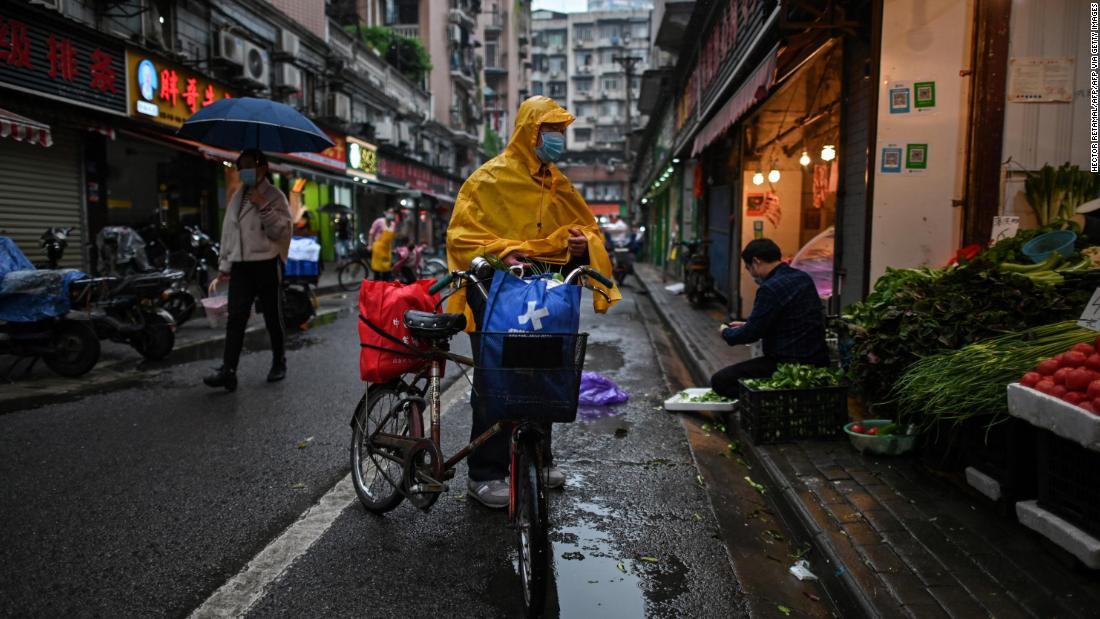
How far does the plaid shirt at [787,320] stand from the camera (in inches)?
196

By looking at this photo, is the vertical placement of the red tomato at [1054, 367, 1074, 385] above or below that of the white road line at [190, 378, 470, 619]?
above

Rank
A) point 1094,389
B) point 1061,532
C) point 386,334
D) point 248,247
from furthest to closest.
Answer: point 248,247 < point 386,334 < point 1061,532 < point 1094,389

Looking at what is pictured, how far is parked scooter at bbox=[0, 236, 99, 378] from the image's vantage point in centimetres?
635

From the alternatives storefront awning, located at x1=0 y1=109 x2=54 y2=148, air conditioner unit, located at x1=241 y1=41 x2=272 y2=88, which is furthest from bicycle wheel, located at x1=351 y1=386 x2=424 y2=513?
air conditioner unit, located at x1=241 y1=41 x2=272 y2=88

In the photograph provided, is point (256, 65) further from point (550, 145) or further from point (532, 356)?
point (532, 356)

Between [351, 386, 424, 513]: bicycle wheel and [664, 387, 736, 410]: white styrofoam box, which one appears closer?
[351, 386, 424, 513]: bicycle wheel

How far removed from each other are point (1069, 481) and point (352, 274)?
1781 centimetres

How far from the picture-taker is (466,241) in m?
3.45

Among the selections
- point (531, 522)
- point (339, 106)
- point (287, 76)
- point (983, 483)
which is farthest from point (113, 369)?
point (339, 106)

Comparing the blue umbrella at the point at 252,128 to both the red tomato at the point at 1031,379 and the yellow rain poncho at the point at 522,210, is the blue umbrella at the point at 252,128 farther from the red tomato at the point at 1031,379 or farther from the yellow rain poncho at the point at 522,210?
the red tomato at the point at 1031,379

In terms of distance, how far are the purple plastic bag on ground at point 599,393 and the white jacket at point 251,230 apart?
10.0 feet

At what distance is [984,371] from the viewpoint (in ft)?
11.1

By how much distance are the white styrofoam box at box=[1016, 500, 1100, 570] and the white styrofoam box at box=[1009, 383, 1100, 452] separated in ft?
1.25

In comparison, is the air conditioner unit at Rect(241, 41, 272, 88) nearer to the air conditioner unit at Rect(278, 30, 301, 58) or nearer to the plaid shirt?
the air conditioner unit at Rect(278, 30, 301, 58)
